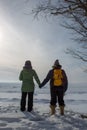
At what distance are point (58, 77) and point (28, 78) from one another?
1563mm

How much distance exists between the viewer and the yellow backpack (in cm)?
1295

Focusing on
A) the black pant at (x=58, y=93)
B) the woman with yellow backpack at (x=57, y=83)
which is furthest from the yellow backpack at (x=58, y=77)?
the black pant at (x=58, y=93)

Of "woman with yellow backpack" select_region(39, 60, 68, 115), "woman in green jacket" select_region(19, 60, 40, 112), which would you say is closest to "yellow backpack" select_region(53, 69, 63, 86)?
"woman with yellow backpack" select_region(39, 60, 68, 115)

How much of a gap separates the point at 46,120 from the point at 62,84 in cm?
230

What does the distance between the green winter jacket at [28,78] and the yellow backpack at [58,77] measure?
1119 mm

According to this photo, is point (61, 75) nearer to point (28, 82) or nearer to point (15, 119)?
point (28, 82)

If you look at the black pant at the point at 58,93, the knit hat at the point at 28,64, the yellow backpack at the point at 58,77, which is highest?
the knit hat at the point at 28,64

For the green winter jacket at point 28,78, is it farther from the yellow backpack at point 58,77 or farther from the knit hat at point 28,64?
the yellow backpack at point 58,77

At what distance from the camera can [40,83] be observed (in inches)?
545

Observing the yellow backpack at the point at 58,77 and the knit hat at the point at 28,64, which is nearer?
the yellow backpack at the point at 58,77

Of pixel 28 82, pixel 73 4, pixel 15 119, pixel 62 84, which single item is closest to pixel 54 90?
pixel 62 84

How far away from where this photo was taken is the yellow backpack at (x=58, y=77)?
42.5 feet

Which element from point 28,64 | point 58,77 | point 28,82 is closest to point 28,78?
point 28,82

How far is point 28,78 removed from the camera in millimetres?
14062
